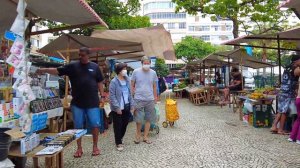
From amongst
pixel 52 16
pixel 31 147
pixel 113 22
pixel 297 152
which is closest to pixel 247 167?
pixel 297 152

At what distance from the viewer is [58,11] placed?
5.84m

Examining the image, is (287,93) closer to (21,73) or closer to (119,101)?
(119,101)

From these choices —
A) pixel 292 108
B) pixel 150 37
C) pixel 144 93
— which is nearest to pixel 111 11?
pixel 150 37

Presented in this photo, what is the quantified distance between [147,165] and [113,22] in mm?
18657

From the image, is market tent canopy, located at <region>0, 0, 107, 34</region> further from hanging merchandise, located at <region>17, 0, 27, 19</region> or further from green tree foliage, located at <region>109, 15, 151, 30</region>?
green tree foliage, located at <region>109, 15, 151, 30</region>

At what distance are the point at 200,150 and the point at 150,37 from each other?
4.01 metres

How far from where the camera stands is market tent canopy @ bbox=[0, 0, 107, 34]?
17.3 feet

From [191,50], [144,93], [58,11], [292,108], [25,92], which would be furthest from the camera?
[191,50]

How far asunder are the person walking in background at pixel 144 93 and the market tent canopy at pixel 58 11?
1726 millimetres

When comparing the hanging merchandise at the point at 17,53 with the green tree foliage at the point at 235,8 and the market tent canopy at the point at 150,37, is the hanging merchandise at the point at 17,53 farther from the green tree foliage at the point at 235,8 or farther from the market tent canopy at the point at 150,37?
the green tree foliage at the point at 235,8

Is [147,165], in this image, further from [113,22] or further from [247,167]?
[113,22]

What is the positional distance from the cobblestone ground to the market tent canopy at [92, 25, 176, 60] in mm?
2240

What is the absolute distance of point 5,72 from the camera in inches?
236

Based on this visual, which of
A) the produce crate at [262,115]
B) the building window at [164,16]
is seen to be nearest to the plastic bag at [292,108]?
the produce crate at [262,115]
